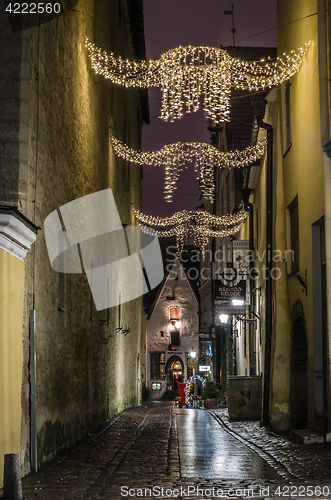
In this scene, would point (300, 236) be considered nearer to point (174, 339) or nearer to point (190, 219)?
point (190, 219)

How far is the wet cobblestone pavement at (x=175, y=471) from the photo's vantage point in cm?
591

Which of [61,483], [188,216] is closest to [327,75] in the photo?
[61,483]

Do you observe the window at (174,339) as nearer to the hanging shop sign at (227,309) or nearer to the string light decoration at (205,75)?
the hanging shop sign at (227,309)

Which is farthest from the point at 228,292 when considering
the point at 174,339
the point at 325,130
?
the point at 174,339

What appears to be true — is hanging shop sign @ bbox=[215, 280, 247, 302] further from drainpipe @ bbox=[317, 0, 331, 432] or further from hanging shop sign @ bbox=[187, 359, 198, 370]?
hanging shop sign @ bbox=[187, 359, 198, 370]

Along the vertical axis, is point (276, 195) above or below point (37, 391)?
above

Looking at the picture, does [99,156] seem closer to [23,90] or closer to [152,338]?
[23,90]

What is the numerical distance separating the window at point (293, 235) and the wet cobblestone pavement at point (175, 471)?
3.57 m

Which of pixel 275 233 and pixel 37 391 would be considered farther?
pixel 275 233

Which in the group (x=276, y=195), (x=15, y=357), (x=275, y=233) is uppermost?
(x=276, y=195)

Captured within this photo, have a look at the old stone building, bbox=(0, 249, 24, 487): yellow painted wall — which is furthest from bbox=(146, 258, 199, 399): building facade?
bbox=(0, 249, 24, 487): yellow painted wall

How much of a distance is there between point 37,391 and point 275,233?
733 centimetres

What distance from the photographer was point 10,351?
674 centimetres

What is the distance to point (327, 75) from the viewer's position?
949 cm
